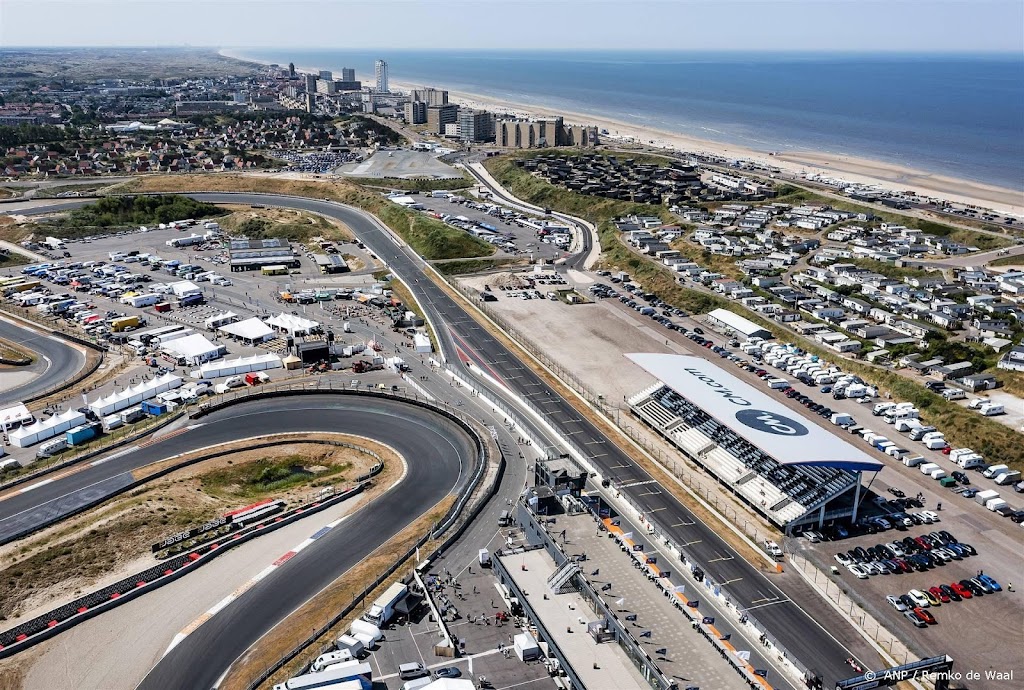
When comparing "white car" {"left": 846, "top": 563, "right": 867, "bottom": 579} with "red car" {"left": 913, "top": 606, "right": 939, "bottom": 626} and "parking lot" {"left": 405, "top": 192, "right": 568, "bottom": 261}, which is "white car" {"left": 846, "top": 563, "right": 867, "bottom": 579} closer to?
"red car" {"left": 913, "top": 606, "right": 939, "bottom": 626}

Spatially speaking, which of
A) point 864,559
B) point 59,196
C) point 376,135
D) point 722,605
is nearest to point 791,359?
point 864,559

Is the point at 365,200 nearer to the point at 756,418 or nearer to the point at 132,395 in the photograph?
the point at 132,395

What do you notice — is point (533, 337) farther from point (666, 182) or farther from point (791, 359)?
point (666, 182)

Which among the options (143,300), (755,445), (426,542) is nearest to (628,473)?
(755,445)

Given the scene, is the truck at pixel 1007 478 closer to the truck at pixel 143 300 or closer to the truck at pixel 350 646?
the truck at pixel 350 646

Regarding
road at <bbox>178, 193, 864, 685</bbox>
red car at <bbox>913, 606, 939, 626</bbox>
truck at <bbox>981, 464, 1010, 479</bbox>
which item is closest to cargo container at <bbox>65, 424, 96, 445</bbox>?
road at <bbox>178, 193, 864, 685</bbox>

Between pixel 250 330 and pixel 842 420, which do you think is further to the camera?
pixel 250 330
